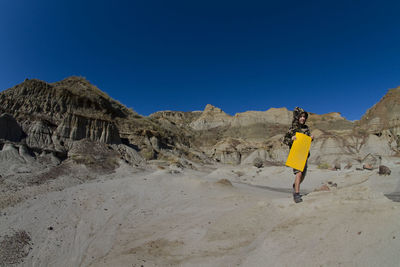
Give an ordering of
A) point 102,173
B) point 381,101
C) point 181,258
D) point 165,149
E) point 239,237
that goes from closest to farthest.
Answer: point 181,258
point 239,237
point 102,173
point 165,149
point 381,101

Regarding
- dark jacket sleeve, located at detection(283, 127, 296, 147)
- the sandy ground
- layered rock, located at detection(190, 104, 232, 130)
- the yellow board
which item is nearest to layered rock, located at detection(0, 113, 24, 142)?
the sandy ground

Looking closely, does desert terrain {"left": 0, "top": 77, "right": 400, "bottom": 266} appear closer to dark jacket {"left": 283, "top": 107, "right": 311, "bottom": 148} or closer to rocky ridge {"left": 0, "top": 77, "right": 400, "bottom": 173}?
dark jacket {"left": 283, "top": 107, "right": 311, "bottom": 148}

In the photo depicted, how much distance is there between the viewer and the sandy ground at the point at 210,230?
2.38 metres

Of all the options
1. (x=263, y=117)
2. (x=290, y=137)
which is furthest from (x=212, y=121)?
(x=290, y=137)

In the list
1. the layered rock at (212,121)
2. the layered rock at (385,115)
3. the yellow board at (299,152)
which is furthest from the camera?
the layered rock at (212,121)

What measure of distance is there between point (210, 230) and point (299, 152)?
247 cm

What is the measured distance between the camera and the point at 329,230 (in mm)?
2662

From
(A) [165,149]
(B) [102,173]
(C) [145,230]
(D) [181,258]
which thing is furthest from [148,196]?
(A) [165,149]

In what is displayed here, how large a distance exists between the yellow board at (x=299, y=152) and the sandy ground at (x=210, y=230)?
0.71 metres

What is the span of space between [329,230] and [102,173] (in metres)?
12.9

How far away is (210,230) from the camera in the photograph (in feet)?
13.1

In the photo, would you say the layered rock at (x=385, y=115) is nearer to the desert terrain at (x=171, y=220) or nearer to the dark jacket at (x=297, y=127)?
the desert terrain at (x=171, y=220)

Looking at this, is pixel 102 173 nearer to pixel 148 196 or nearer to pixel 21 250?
pixel 148 196

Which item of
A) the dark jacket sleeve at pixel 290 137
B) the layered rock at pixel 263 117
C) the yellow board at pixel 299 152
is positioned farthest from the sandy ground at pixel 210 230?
the layered rock at pixel 263 117
